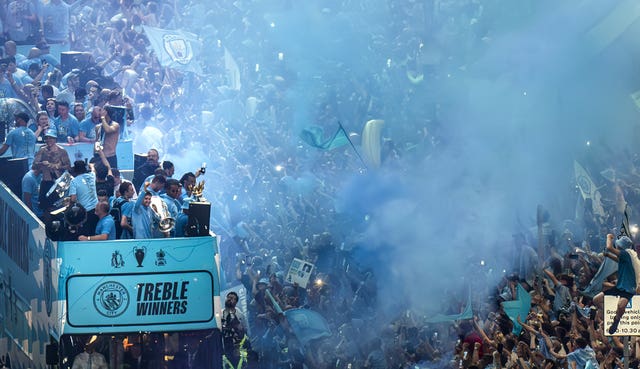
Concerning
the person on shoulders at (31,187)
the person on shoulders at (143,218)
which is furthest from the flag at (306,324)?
the person on shoulders at (31,187)

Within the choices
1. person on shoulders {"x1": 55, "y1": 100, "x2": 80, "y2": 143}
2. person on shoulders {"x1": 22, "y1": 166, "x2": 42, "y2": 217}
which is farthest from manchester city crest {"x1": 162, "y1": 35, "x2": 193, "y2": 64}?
person on shoulders {"x1": 22, "y1": 166, "x2": 42, "y2": 217}

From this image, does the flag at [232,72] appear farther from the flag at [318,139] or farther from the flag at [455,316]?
the flag at [455,316]

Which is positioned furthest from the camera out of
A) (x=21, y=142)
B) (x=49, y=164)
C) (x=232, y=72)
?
(x=232, y=72)

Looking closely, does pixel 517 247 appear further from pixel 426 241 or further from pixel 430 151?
pixel 430 151

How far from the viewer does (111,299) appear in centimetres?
1355

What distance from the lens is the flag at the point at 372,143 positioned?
2422cm

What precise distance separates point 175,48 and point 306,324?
9159 millimetres

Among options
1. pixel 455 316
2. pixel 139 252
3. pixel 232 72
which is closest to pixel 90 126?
pixel 139 252

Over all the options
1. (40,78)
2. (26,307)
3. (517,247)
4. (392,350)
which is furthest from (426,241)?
(26,307)

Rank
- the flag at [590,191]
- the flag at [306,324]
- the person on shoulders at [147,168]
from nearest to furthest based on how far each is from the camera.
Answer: the person on shoulders at [147,168], the flag at [306,324], the flag at [590,191]

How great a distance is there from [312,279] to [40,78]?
5.75m

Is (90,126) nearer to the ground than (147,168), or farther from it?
farther from it

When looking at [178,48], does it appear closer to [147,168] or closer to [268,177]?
[268,177]

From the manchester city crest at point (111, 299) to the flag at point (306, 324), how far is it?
480cm
